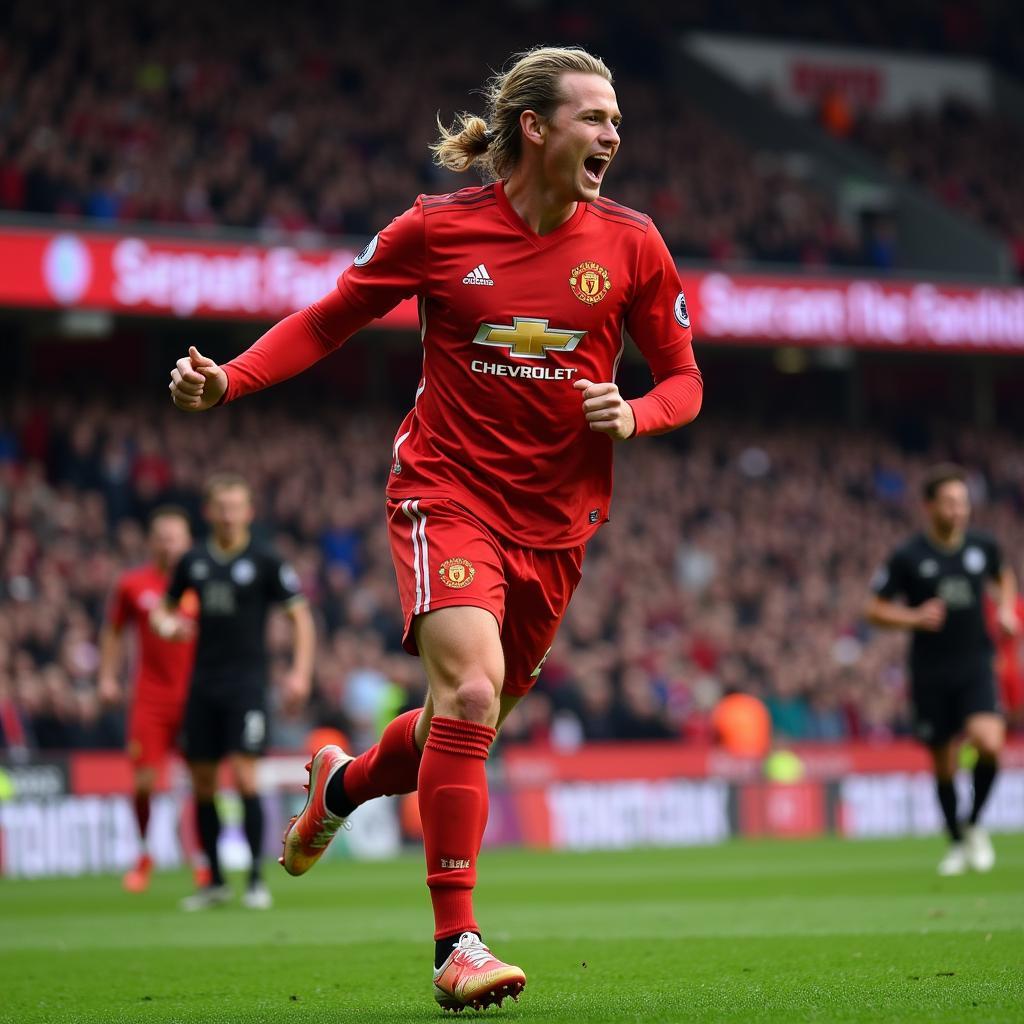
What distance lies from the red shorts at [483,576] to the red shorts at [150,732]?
7.96 meters

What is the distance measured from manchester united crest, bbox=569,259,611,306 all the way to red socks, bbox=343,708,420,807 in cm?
143

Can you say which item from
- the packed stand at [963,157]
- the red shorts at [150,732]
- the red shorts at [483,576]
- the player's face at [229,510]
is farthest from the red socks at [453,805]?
the packed stand at [963,157]

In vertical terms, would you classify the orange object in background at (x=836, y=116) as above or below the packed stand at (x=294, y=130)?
above

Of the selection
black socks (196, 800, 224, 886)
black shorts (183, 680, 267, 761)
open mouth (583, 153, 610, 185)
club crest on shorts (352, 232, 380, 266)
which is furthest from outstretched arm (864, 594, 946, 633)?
club crest on shorts (352, 232, 380, 266)

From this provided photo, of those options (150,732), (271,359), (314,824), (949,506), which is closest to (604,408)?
(271,359)

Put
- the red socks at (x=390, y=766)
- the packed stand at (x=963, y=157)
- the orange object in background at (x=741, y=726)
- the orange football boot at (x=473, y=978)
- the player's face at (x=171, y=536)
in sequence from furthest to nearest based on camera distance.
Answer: the packed stand at (x=963, y=157), the orange object in background at (x=741, y=726), the player's face at (x=171, y=536), the red socks at (x=390, y=766), the orange football boot at (x=473, y=978)

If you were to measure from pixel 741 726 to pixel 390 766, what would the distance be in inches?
642

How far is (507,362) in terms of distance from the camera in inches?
233

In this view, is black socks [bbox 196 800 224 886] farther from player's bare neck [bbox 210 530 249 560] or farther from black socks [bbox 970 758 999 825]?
black socks [bbox 970 758 999 825]

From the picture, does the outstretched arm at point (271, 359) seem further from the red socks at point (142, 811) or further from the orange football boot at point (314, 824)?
the red socks at point (142, 811)

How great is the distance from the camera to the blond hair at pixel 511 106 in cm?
593

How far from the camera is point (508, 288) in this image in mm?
5938

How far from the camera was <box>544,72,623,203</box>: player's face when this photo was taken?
587 centimetres

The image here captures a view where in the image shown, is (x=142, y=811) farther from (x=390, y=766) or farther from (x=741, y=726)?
(x=741, y=726)
